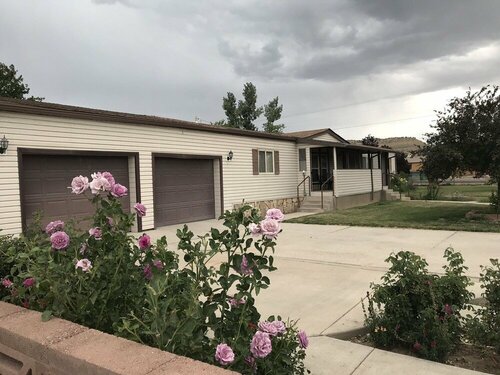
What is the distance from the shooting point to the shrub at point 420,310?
3.24m

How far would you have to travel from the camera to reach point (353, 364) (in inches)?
123

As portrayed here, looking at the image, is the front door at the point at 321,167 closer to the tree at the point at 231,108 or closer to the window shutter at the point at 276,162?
the window shutter at the point at 276,162

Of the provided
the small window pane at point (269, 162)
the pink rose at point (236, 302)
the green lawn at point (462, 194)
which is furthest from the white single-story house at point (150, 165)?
the green lawn at point (462, 194)

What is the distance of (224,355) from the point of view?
6.70ft

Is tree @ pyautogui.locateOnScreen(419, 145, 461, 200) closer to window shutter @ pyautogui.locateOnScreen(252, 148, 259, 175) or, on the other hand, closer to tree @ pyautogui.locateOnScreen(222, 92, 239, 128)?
window shutter @ pyautogui.locateOnScreen(252, 148, 259, 175)

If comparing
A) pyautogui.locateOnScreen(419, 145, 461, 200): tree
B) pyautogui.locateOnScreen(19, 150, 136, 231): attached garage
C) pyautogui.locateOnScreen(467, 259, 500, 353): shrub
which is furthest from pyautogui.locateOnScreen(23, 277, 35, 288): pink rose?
pyautogui.locateOnScreen(419, 145, 461, 200): tree

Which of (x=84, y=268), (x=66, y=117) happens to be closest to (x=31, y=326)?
(x=84, y=268)

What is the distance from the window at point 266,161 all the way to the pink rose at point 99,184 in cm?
1420

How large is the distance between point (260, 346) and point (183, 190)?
11.9 meters

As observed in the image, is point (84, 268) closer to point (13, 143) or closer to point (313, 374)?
point (313, 374)

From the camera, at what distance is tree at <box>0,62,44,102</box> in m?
30.5

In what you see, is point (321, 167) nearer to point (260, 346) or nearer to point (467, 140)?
point (467, 140)

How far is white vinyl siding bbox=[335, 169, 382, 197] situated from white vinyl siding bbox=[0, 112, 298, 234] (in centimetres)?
209

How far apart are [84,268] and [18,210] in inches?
306
